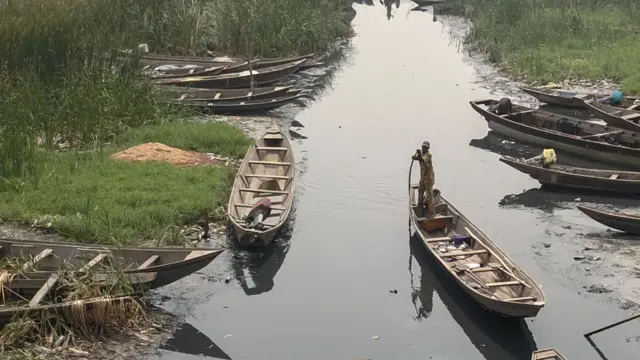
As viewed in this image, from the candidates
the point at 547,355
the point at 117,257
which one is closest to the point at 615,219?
the point at 547,355

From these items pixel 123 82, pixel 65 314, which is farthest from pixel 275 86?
pixel 65 314

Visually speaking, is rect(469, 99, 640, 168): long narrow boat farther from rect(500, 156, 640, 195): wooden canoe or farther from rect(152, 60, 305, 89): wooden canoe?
rect(152, 60, 305, 89): wooden canoe

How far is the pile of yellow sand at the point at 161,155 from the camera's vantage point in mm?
13078

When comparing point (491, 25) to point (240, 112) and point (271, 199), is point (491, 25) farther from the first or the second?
A: point (271, 199)

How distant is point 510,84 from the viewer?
2173 centimetres

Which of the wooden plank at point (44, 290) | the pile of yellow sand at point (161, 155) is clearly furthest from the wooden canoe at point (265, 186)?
the wooden plank at point (44, 290)

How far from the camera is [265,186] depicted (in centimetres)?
1266

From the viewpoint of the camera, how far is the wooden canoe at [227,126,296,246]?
10766mm

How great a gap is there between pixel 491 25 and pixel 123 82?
14.6 m

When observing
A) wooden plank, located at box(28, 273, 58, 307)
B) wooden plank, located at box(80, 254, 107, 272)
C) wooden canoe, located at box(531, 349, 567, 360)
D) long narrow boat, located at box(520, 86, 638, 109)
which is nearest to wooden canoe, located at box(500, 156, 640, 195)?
long narrow boat, located at box(520, 86, 638, 109)

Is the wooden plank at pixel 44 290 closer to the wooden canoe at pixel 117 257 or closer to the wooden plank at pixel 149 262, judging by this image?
the wooden canoe at pixel 117 257

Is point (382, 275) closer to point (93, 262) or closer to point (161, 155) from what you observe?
point (93, 262)

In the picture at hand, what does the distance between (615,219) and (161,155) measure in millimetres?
6942

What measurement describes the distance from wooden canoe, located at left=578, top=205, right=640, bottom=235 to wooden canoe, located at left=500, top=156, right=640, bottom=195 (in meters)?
1.73
